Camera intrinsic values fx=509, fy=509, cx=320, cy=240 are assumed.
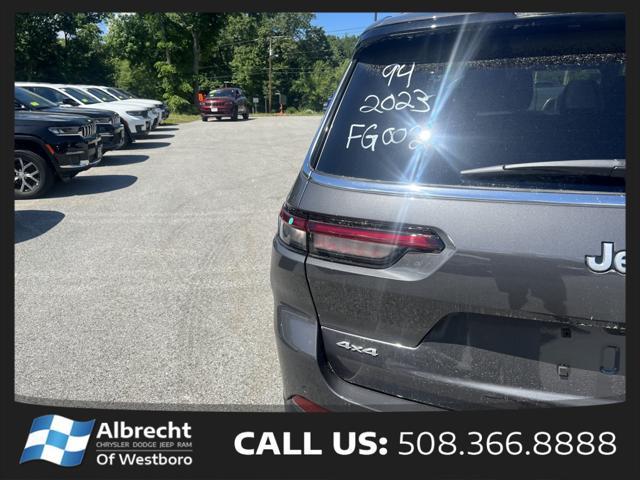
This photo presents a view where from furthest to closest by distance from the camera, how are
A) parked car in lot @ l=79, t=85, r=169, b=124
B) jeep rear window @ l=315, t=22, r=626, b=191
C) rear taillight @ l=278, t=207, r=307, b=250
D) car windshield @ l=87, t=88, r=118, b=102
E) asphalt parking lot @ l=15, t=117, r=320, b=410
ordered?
1. parked car in lot @ l=79, t=85, r=169, b=124
2. car windshield @ l=87, t=88, r=118, b=102
3. asphalt parking lot @ l=15, t=117, r=320, b=410
4. rear taillight @ l=278, t=207, r=307, b=250
5. jeep rear window @ l=315, t=22, r=626, b=191

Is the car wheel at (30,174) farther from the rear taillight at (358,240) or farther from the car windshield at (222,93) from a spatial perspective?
the car windshield at (222,93)

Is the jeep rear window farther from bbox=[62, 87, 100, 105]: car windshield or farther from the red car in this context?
the red car

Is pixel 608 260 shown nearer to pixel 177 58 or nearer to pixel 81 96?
pixel 81 96

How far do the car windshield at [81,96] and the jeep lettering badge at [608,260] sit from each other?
51.0 feet

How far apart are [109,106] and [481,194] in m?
15.5

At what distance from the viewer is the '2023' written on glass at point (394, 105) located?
1.77 meters

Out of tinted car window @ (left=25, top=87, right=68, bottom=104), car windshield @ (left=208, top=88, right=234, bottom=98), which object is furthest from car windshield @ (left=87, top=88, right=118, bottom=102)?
car windshield @ (left=208, top=88, right=234, bottom=98)

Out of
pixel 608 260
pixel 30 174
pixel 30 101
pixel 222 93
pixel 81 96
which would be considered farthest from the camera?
pixel 222 93

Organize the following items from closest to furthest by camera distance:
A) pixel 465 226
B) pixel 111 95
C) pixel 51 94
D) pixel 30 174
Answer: pixel 465 226
pixel 30 174
pixel 51 94
pixel 111 95

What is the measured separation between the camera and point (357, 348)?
1.77 metres

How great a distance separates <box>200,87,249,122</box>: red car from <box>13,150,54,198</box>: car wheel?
61.3 feet

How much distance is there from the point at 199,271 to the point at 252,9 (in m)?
3.11

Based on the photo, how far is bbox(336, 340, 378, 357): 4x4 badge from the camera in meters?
1.75

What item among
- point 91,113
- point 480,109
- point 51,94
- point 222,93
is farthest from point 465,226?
point 222,93
